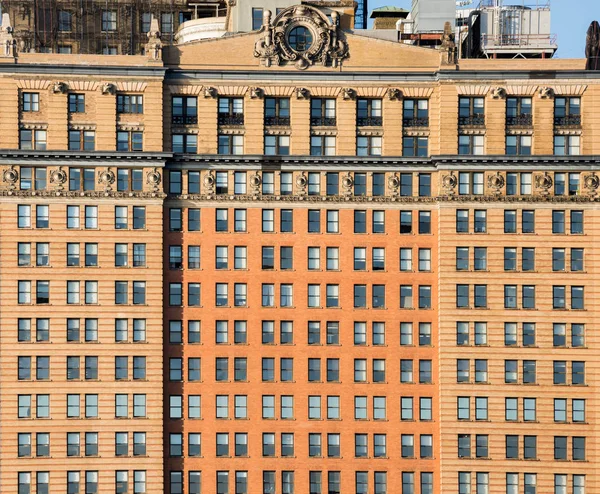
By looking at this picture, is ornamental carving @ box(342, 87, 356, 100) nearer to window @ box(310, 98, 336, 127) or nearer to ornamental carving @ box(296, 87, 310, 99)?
window @ box(310, 98, 336, 127)

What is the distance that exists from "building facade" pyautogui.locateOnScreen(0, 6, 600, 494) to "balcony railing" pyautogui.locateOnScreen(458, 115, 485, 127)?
0.13 m

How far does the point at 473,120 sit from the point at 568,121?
8.99 m

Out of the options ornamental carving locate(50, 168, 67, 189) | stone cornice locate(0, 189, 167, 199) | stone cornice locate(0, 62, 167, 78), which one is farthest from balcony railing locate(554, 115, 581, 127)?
ornamental carving locate(50, 168, 67, 189)

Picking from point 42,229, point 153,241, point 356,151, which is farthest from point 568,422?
point 42,229

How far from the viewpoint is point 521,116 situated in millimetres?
155000

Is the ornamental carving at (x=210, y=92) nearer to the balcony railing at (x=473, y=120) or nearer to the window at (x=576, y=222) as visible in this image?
the balcony railing at (x=473, y=120)

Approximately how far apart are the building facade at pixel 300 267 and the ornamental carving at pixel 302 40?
0.27 metres

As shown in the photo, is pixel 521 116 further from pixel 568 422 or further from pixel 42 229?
pixel 42 229

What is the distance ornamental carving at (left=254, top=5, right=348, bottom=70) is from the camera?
154 meters

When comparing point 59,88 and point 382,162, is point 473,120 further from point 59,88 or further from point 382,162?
point 59,88

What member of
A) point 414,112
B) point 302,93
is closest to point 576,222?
point 414,112

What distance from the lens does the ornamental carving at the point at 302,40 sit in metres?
154

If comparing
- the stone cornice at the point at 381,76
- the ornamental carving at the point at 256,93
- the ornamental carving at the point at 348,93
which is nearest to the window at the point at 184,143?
the stone cornice at the point at 381,76

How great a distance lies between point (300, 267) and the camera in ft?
504
